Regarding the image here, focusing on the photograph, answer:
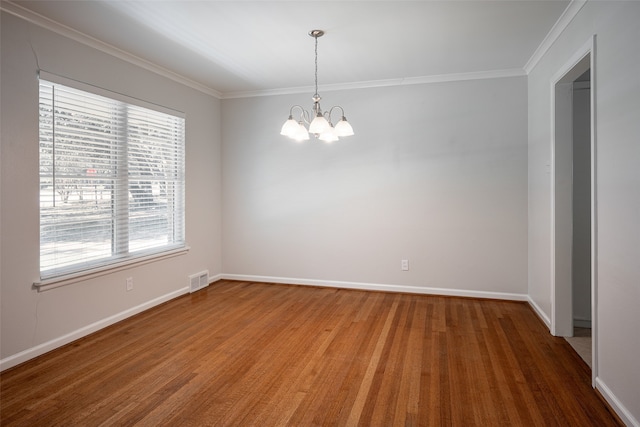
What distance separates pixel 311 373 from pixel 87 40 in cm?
340

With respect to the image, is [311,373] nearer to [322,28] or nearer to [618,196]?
[618,196]

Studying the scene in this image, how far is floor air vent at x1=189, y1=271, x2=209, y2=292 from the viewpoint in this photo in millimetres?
4957

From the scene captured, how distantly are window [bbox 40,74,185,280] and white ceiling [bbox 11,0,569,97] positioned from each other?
647mm

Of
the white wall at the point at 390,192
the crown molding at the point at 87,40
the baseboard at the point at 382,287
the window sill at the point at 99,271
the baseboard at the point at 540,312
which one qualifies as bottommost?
the baseboard at the point at 540,312

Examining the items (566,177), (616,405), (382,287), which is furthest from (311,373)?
(566,177)

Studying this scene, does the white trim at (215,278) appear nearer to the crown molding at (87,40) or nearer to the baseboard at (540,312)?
the crown molding at (87,40)

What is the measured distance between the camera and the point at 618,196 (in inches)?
86.7

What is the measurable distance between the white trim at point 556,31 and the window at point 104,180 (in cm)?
395

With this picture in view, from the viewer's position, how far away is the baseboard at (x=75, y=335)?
2.89 metres

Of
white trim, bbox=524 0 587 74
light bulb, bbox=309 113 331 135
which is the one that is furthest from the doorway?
light bulb, bbox=309 113 331 135

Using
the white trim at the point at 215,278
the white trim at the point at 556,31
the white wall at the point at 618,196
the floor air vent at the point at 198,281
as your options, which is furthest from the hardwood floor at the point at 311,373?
the white trim at the point at 556,31

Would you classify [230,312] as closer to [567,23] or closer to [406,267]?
[406,267]

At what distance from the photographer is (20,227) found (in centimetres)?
295

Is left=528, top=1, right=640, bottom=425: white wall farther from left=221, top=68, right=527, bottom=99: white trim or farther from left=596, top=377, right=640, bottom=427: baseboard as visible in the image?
left=221, top=68, right=527, bottom=99: white trim
